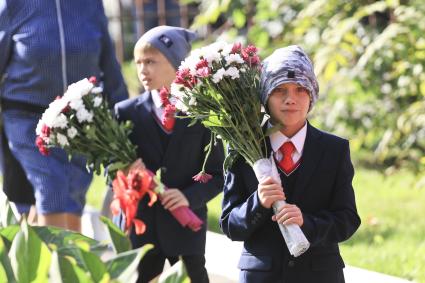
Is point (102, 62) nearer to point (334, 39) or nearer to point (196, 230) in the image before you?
point (196, 230)

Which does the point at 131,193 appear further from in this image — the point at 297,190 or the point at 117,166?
the point at 297,190

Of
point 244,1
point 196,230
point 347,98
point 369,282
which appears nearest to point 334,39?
point 347,98

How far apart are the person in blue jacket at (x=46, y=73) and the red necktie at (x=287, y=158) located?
2001 mm

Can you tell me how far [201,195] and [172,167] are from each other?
199 mm

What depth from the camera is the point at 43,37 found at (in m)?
5.71

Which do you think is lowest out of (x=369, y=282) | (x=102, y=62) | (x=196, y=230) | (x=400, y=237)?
(x=400, y=237)

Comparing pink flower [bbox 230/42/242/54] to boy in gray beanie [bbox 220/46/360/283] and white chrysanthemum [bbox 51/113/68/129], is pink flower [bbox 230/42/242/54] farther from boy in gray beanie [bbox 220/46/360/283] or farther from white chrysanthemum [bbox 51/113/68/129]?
white chrysanthemum [bbox 51/113/68/129]

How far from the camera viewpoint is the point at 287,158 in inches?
160

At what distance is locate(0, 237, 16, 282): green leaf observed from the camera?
3086mm

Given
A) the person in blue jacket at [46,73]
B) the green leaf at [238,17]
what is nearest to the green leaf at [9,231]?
the person in blue jacket at [46,73]

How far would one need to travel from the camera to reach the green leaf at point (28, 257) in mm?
Result: 3029

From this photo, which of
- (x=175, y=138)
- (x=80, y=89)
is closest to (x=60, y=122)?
(x=80, y=89)

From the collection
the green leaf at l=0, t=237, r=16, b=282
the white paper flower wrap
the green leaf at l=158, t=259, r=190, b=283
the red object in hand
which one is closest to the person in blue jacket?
the red object in hand

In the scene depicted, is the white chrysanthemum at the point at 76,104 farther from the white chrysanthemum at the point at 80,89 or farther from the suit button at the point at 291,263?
the suit button at the point at 291,263
